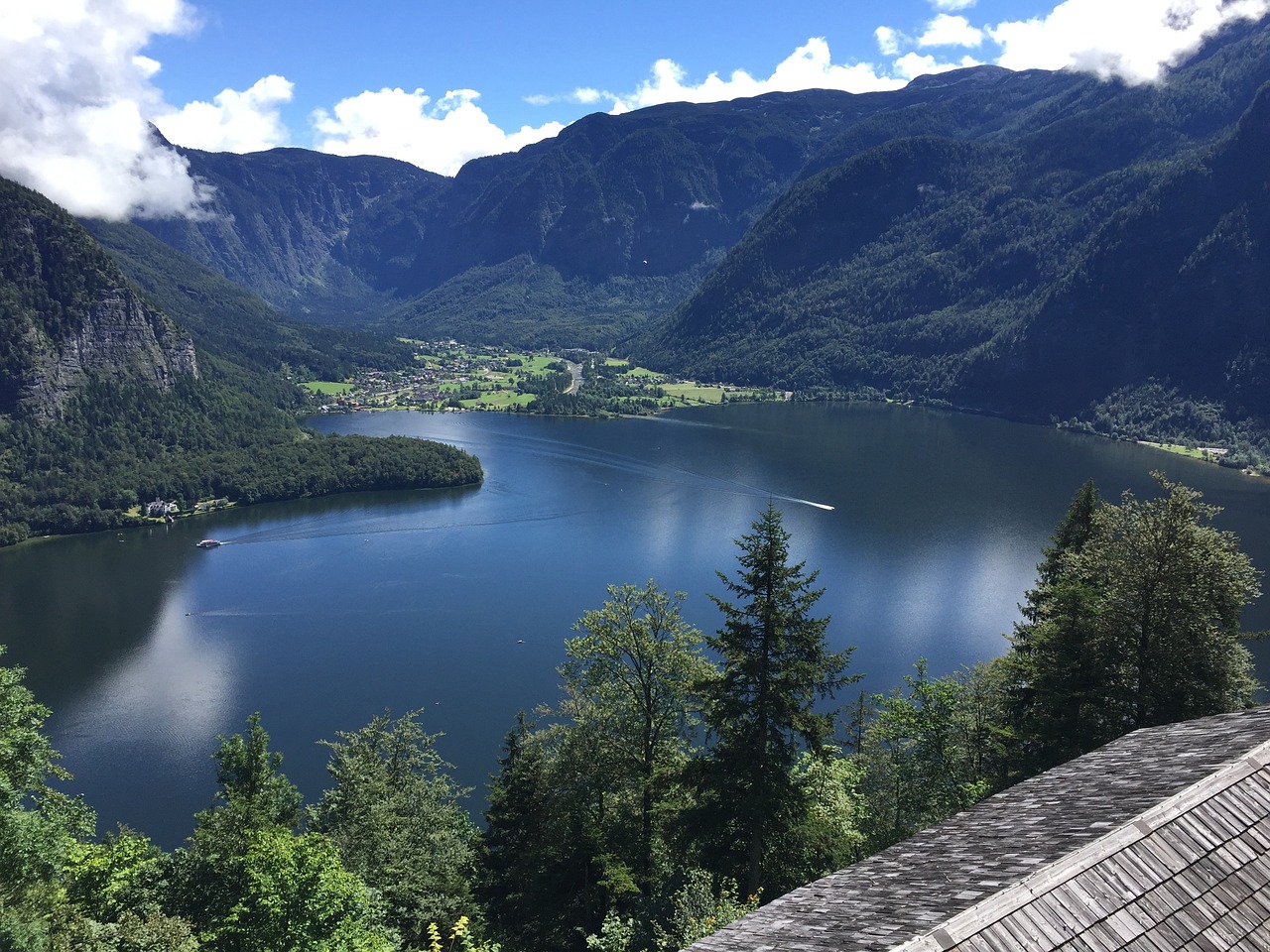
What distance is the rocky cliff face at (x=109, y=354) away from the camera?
360 feet

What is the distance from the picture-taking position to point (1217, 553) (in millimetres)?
15711

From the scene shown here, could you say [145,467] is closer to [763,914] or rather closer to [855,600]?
[855,600]

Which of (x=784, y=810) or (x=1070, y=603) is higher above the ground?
(x=1070, y=603)

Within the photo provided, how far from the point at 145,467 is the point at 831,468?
3503 inches

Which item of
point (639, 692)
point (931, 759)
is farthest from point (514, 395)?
point (931, 759)

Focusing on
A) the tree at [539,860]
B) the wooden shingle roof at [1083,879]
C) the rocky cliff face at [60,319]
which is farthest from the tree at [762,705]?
the rocky cliff face at [60,319]

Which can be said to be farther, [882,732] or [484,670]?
[484,670]

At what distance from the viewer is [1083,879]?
5.36m

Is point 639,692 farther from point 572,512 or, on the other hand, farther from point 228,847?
point 572,512

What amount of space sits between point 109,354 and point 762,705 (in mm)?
137771

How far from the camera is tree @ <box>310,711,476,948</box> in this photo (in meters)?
18.6

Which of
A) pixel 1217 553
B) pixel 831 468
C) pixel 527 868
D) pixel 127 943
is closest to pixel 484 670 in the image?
pixel 527 868

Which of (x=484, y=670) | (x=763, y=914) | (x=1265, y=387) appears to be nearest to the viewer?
(x=763, y=914)

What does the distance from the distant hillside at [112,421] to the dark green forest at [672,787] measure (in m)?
84.9
